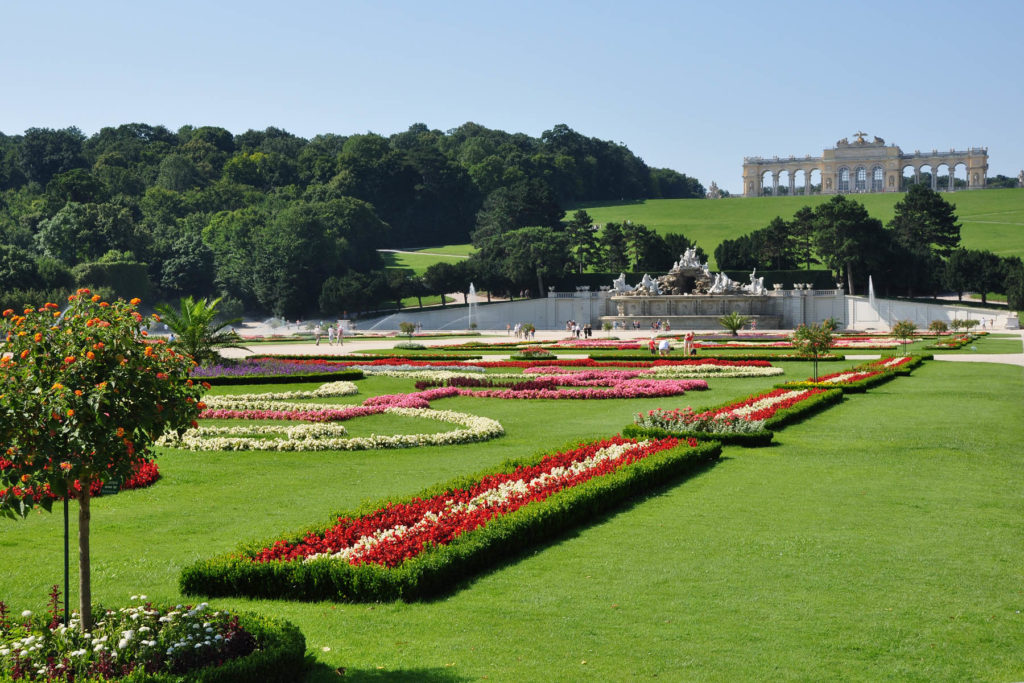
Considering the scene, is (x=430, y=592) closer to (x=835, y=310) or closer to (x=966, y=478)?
(x=966, y=478)

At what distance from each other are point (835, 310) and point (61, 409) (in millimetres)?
69631

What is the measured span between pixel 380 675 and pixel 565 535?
3609mm

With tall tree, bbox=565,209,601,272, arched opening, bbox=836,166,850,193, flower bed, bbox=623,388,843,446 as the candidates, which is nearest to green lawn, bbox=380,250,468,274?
tall tree, bbox=565,209,601,272

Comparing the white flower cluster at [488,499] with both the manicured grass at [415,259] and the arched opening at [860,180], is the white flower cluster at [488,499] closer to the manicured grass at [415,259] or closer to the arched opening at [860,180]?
the manicured grass at [415,259]

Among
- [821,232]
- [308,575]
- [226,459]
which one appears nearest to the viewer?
[308,575]

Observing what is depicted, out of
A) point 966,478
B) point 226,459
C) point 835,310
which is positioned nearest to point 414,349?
point 226,459

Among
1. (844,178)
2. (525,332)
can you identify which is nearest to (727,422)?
(525,332)

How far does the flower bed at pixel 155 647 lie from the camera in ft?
16.9

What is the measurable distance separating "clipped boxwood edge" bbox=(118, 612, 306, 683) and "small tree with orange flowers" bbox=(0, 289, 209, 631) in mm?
850

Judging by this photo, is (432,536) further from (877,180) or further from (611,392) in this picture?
(877,180)

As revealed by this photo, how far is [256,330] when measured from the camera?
231ft

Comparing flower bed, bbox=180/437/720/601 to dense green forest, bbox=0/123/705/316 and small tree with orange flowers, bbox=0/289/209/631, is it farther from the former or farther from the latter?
dense green forest, bbox=0/123/705/316

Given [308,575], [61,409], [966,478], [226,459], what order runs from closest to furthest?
[61,409]
[308,575]
[966,478]
[226,459]

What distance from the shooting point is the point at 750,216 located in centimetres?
11106
